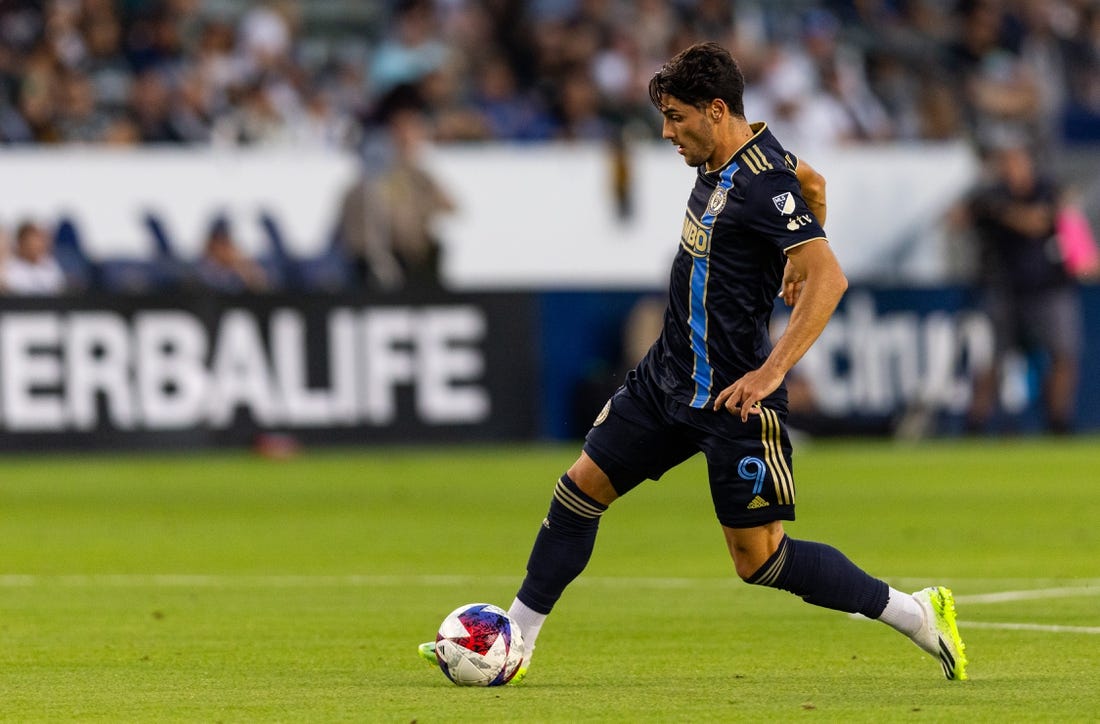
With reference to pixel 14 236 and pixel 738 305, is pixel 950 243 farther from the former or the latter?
pixel 738 305

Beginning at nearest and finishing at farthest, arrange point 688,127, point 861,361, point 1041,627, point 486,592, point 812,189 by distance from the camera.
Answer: point 688,127 < point 812,189 < point 1041,627 < point 486,592 < point 861,361

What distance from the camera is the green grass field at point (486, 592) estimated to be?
7418 mm

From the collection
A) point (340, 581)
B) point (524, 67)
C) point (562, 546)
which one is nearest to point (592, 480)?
point (562, 546)

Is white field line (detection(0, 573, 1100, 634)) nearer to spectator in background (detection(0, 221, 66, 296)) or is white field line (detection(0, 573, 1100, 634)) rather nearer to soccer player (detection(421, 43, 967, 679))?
soccer player (detection(421, 43, 967, 679))

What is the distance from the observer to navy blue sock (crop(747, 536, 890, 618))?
25.4 feet

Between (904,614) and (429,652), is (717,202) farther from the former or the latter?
(429,652)

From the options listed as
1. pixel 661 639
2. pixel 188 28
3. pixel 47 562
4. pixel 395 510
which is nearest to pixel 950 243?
pixel 188 28

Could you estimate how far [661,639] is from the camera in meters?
9.25

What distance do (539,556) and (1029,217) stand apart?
15.6m

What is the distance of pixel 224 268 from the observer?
2144cm

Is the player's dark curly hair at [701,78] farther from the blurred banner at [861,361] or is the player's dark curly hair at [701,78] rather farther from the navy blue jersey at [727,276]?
the blurred banner at [861,361]

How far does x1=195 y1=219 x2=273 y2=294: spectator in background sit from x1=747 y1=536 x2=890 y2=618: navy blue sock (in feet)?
44.8

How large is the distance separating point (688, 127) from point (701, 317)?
0.65 m

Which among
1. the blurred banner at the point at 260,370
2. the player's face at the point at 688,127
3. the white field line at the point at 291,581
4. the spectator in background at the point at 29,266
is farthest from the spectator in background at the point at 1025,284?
the player's face at the point at 688,127
